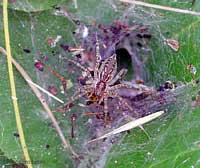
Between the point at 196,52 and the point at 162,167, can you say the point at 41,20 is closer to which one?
the point at 196,52

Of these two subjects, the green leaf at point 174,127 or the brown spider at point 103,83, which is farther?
the brown spider at point 103,83

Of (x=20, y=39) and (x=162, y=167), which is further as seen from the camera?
(x=20, y=39)

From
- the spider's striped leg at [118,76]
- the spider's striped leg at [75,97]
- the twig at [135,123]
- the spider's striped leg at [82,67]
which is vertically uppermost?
the spider's striped leg at [82,67]

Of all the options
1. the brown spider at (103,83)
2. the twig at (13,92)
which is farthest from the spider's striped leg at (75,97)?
the twig at (13,92)

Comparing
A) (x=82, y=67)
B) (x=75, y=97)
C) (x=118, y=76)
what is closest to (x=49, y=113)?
(x=75, y=97)

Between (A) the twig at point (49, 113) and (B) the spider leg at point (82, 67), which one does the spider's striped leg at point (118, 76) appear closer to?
(B) the spider leg at point (82, 67)

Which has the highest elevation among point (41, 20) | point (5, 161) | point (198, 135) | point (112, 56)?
point (41, 20)

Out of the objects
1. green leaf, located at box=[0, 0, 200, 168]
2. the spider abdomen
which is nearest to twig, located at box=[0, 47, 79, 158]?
green leaf, located at box=[0, 0, 200, 168]

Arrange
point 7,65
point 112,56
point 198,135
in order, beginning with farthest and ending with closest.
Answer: point 112,56 → point 7,65 → point 198,135

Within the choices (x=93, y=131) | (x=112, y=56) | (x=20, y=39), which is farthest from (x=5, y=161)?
(x=112, y=56)
